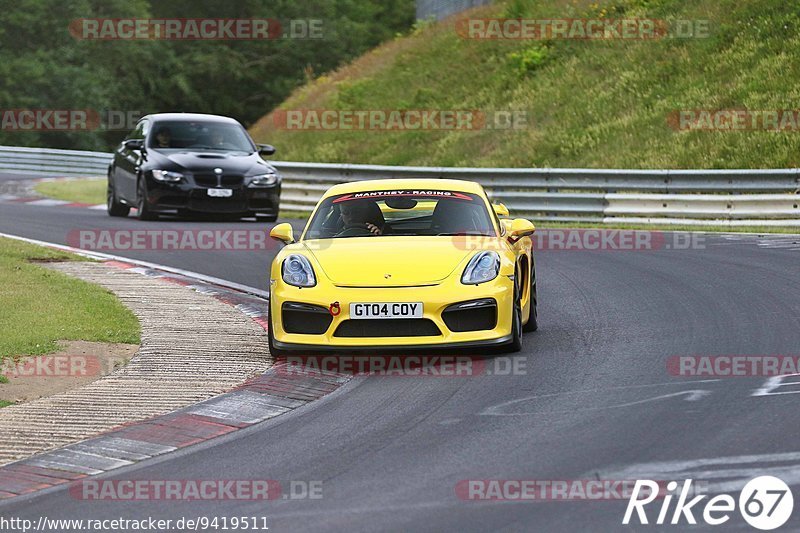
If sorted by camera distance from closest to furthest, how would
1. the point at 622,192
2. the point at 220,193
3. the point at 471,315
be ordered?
1. the point at 471,315
2. the point at 220,193
3. the point at 622,192

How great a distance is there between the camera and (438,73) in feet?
122

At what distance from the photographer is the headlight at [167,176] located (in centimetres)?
2167

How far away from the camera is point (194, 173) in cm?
2169

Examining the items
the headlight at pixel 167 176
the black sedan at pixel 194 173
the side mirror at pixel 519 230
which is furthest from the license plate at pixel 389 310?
the headlight at pixel 167 176

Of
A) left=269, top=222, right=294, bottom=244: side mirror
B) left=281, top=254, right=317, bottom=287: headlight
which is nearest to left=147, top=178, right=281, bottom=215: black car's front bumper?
left=269, top=222, right=294, bottom=244: side mirror

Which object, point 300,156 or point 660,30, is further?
point 300,156

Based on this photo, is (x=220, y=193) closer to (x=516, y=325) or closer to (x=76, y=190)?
(x=76, y=190)

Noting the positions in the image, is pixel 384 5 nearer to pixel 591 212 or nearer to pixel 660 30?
pixel 660 30

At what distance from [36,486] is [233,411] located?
186 centimetres

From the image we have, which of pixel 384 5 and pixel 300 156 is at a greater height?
pixel 384 5

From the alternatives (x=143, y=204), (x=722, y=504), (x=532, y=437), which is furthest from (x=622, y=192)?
(x=722, y=504)

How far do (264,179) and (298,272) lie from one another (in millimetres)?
11840

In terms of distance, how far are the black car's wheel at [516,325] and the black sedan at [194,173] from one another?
1189cm

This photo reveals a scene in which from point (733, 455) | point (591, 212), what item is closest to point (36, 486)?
point (733, 455)
